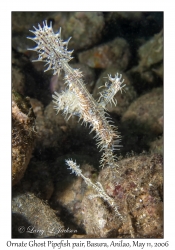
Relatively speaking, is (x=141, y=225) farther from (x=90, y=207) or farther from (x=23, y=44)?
(x=23, y=44)

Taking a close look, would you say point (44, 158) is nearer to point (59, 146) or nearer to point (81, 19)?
point (59, 146)

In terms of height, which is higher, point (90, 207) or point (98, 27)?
point (98, 27)

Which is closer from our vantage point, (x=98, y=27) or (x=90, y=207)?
(x=90, y=207)

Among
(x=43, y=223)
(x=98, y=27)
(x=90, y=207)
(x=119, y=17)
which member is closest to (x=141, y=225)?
(x=90, y=207)

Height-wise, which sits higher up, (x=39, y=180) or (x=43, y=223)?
(x=39, y=180)

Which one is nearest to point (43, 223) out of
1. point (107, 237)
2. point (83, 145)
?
point (107, 237)
